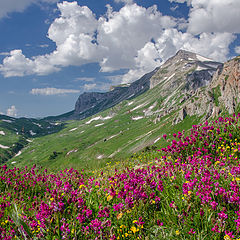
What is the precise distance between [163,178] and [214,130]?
6.22m

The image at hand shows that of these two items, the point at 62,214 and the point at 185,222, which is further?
the point at 62,214

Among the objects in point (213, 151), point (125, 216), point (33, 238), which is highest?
point (33, 238)

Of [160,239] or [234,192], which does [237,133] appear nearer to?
[234,192]

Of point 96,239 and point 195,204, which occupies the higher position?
point 96,239

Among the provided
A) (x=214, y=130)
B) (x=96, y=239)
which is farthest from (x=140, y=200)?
(x=214, y=130)

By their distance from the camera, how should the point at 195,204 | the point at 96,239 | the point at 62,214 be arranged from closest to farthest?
the point at 96,239 → the point at 195,204 → the point at 62,214

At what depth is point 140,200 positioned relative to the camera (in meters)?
5.66

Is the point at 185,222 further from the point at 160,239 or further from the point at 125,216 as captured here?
the point at 125,216

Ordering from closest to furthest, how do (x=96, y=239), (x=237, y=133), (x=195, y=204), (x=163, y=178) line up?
(x=96, y=239)
(x=195, y=204)
(x=163, y=178)
(x=237, y=133)

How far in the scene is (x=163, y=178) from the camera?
7543mm

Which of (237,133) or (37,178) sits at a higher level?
(37,178)

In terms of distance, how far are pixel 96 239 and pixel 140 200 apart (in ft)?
5.45

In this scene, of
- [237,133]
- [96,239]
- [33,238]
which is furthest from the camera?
[237,133]

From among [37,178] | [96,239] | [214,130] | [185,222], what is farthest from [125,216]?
[214,130]
